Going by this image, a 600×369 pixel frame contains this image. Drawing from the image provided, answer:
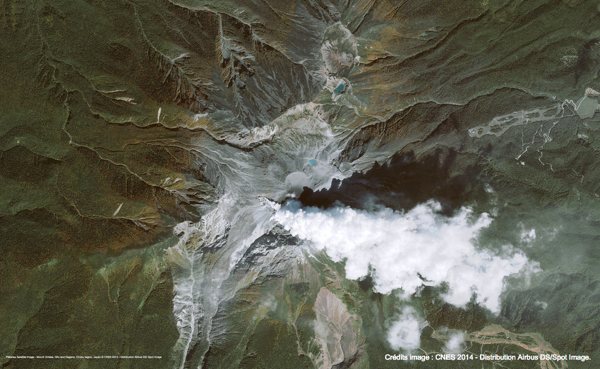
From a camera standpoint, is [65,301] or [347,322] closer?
[65,301]

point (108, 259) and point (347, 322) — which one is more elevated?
point (108, 259)

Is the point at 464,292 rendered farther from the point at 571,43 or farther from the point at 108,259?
the point at 108,259

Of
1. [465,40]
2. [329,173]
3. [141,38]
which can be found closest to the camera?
[141,38]

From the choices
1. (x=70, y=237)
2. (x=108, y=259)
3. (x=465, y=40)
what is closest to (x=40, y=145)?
(x=70, y=237)

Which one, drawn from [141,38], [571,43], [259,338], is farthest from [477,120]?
[141,38]

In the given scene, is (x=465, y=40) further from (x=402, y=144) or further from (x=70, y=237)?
(x=70, y=237)

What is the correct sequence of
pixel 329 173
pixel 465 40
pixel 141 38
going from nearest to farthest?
pixel 141 38 < pixel 465 40 < pixel 329 173

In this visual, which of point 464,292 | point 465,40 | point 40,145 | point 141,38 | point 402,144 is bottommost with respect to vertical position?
point 464,292
